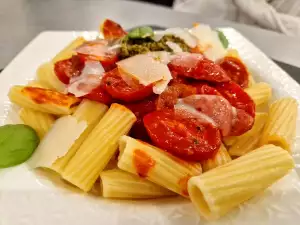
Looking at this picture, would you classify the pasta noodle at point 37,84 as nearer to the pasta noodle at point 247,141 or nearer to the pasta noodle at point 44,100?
the pasta noodle at point 44,100

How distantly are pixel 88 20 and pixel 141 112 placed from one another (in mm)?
2051

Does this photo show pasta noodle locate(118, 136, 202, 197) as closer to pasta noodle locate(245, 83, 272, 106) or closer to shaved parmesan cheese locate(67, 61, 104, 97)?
shaved parmesan cheese locate(67, 61, 104, 97)

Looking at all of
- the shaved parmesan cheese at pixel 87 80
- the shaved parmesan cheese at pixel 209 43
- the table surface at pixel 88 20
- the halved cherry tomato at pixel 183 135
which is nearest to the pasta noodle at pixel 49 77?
the shaved parmesan cheese at pixel 87 80

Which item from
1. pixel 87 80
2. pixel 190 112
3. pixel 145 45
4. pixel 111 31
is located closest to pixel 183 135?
pixel 190 112

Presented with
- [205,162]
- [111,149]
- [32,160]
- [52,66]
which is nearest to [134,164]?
[111,149]

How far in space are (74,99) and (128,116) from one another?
0.26 metres

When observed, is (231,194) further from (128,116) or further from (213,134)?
(128,116)

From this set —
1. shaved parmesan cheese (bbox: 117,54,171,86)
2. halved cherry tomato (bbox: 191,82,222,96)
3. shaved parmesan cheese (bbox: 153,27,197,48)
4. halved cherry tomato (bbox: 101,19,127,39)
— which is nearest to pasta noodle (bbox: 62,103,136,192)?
shaved parmesan cheese (bbox: 117,54,171,86)

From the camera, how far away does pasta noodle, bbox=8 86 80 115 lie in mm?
1416

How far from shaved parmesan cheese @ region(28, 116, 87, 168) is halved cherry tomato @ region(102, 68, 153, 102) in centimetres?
16

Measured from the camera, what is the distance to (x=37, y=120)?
1469 millimetres

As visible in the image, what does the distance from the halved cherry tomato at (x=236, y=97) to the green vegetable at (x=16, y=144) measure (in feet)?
2.34

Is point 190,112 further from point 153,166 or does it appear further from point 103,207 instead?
point 103,207

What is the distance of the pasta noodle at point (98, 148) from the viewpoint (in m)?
1.22
